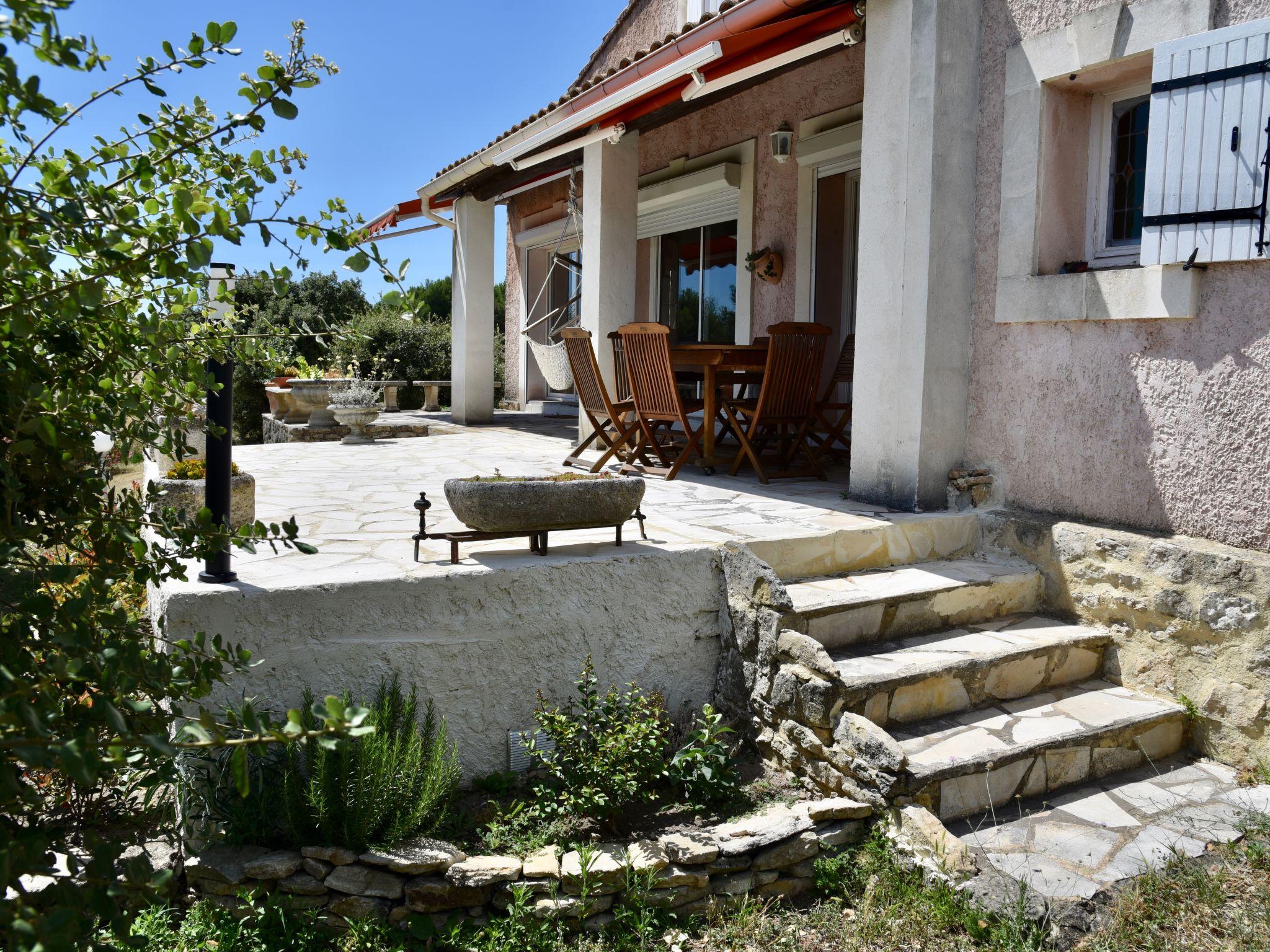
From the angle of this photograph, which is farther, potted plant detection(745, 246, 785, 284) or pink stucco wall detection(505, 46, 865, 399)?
potted plant detection(745, 246, 785, 284)

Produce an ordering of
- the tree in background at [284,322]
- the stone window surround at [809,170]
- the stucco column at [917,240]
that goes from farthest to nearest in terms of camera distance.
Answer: the stone window surround at [809,170] < the stucco column at [917,240] < the tree in background at [284,322]

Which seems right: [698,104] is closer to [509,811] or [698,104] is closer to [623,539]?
[623,539]

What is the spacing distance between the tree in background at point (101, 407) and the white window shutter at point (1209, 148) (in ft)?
12.0

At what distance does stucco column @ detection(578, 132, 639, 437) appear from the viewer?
765 cm

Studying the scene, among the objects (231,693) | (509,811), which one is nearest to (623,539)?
(509,811)

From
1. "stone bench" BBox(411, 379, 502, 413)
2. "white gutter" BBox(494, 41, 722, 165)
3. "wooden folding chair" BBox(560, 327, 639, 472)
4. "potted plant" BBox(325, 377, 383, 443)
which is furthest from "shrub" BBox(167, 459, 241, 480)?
"stone bench" BBox(411, 379, 502, 413)

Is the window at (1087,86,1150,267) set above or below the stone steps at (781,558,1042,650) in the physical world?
above

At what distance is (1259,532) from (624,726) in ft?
9.08

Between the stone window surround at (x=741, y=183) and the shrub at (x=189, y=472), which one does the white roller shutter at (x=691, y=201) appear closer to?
the stone window surround at (x=741, y=183)

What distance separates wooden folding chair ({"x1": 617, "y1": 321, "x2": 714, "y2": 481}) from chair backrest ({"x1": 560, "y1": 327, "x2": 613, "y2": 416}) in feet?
0.82

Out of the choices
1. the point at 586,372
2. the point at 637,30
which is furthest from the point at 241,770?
the point at 637,30

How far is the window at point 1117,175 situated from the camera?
185 inches

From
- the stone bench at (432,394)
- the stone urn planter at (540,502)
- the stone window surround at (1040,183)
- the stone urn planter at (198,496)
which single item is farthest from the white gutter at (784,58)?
the stone bench at (432,394)

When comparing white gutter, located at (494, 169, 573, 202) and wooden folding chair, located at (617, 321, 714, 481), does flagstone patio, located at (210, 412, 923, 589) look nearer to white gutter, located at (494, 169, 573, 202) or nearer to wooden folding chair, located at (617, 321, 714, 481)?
wooden folding chair, located at (617, 321, 714, 481)
